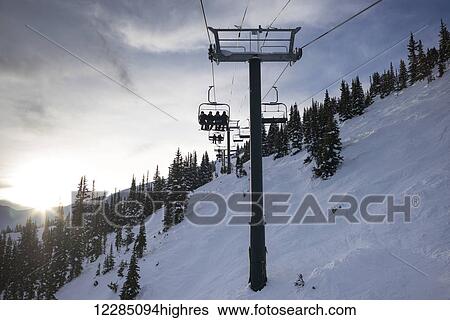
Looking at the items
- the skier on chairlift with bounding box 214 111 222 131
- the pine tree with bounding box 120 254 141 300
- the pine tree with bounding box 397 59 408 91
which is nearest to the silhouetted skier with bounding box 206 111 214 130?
the skier on chairlift with bounding box 214 111 222 131

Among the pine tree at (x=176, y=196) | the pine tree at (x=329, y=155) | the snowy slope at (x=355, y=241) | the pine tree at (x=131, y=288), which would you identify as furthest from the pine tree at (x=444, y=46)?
the pine tree at (x=131, y=288)

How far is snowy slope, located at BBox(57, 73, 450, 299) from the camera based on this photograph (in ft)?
→ 31.9

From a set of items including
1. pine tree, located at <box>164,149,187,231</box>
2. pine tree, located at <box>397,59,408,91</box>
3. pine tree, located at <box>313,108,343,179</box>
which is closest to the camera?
pine tree, located at <box>313,108,343,179</box>

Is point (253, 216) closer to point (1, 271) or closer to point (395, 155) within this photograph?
point (395, 155)

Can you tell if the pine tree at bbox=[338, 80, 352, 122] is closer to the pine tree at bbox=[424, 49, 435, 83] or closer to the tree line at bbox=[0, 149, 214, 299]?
the pine tree at bbox=[424, 49, 435, 83]

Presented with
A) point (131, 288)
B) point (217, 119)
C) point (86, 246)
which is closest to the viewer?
point (217, 119)

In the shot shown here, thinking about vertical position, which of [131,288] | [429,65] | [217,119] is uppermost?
[429,65]

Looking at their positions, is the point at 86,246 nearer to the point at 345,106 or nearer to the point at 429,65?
the point at 345,106

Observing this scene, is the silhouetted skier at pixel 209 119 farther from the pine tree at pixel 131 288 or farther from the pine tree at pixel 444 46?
the pine tree at pixel 444 46

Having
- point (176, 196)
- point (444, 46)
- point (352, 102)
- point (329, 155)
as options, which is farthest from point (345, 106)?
point (176, 196)

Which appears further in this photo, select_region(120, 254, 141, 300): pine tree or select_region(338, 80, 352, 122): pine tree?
select_region(338, 80, 352, 122): pine tree

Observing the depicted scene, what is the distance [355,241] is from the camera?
1402cm

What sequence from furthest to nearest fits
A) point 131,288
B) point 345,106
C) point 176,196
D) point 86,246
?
point 86,246 < point 345,106 < point 176,196 < point 131,288
